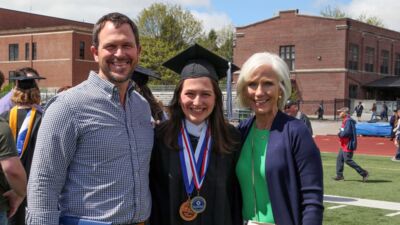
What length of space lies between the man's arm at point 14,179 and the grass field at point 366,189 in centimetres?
523

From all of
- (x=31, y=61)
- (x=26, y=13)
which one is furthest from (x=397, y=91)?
(x=26, y=13)

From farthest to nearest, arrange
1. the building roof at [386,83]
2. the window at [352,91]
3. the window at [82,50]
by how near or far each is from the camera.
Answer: the window at [82,50]
the building roof at [386,83]
the window at [352,91]

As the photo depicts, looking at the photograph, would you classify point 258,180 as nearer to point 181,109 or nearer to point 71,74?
point 181,109

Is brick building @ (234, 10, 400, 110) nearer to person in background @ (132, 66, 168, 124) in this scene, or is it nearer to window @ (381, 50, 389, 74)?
window @ (381, 50, 389, 74)

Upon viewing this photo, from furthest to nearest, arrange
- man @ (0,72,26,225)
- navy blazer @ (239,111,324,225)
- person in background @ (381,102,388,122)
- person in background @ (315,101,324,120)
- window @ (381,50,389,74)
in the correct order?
window @ (381,50,389,74)
person in background @ (315,101,324,120)
person in background @ (381,102,388,122)
man @ (0,72,26,225)
navy blazer @ (239,111,324,225)

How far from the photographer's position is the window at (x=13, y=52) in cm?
5268

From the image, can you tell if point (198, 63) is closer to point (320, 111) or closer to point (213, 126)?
point (213, 126)

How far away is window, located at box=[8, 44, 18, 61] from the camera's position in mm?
52678

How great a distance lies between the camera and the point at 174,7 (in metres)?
57.0

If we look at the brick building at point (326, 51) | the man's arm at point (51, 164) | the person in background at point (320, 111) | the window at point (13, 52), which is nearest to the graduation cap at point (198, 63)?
the man's arm at point (51, 164)

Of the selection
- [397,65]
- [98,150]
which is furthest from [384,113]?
[98,150]

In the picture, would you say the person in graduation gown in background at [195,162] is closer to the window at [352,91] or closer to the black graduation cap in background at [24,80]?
the black graduation cap in background at [24,80]

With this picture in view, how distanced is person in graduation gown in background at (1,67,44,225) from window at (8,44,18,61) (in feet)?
163

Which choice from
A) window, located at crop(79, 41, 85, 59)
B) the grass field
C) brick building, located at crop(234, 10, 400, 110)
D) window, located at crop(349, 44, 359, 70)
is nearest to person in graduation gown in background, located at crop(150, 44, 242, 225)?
the grass field
